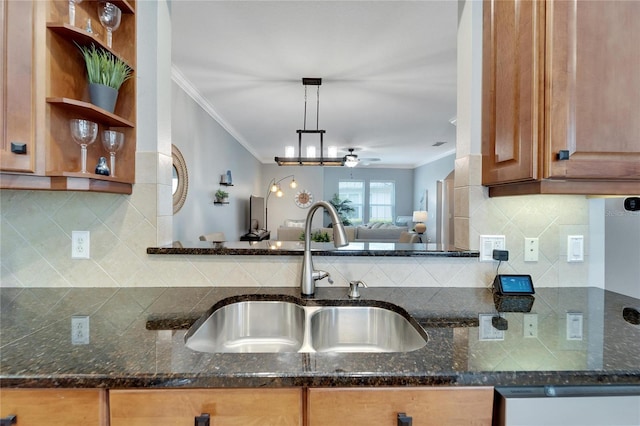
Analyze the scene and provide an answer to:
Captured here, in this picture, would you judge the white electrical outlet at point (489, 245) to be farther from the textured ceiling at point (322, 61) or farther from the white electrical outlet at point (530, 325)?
the textured ceiling at point (322, 61)

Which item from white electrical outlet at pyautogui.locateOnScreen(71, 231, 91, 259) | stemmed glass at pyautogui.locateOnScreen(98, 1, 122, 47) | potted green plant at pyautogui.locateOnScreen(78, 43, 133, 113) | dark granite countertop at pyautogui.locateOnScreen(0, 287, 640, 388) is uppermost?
stemmed glass at pyautogui.locateOnScreen(98, 1, 122, 47)

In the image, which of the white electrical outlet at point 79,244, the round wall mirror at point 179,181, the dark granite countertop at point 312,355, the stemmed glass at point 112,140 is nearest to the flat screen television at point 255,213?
the round wall mirror at point 179,181

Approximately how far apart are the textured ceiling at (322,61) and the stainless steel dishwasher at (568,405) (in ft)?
7.49

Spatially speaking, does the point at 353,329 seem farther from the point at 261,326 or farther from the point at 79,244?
the point at 79,244

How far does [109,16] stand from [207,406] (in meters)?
1.46

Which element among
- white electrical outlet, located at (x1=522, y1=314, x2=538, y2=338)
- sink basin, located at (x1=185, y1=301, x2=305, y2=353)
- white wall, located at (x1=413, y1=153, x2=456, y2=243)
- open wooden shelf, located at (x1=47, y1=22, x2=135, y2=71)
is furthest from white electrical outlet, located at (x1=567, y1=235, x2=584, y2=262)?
white wall, located at (x1=413, y1=153, x2=456, y2=243)

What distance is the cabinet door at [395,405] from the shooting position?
2.31 feet

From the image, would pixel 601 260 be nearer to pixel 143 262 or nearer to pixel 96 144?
pixel 143 262

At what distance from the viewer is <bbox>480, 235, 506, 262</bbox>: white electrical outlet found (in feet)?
4.39

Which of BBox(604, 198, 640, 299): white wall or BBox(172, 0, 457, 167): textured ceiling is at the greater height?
BBox(172, 0, 457, 167): textured ceiling

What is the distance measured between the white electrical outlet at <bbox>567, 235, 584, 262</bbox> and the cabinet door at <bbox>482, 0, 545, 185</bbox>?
457mm

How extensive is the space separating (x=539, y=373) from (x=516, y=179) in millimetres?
684

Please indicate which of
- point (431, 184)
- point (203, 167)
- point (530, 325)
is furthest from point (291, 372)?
point (431, 184)

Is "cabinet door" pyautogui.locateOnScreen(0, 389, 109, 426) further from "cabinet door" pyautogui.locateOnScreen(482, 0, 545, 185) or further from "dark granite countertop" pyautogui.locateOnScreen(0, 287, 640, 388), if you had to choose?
"cabinet door" pyautogui.locateOnScreen(482, 0, 545, 185)
